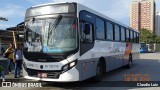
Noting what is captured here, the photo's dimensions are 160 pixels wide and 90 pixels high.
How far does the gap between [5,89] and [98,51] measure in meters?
4.22

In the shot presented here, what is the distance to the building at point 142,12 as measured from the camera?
99.0 meters

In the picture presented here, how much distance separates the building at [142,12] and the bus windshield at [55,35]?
90107mm

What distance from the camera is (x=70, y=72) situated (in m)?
9.46

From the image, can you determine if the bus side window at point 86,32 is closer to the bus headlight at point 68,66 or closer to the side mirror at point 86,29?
the side mirror at point 86,29

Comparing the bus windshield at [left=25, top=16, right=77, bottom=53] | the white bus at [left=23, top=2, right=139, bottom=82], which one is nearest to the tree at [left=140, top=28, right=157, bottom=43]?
the white bus at [left=23, top=2, right=139, bottom=82]

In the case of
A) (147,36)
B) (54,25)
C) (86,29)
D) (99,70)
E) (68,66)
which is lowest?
(99,70)

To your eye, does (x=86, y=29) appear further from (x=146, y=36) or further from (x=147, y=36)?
(x=147, y=36)

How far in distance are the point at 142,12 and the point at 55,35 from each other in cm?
9644

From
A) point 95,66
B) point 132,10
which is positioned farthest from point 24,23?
point 132,10

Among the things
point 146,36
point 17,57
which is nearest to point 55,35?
point 17,57

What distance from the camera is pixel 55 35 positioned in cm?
967

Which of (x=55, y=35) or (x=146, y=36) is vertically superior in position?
(x=146, y=36)

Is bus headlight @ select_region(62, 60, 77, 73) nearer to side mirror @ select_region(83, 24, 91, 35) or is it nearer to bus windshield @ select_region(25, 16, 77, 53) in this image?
bus windshield @ select_region(25, 16, 77, 53)

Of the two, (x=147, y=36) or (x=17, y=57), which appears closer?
(x=17, y=57)
